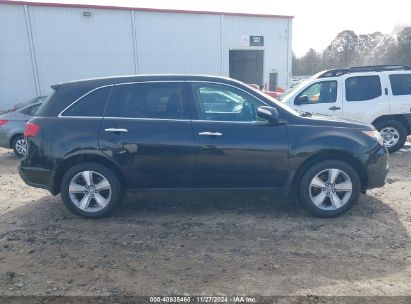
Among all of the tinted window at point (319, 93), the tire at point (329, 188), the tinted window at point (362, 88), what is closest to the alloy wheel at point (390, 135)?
the tinted window at point (362, 88)

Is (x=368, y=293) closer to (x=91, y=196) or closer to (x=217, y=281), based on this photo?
(x=217, y=281)

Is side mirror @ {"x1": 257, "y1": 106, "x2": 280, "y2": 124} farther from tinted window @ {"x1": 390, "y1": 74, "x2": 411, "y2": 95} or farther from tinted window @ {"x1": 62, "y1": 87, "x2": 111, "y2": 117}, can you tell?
tinted window @ {"x1": 390, "y1": 74, "x2": 411, "y2": 95}

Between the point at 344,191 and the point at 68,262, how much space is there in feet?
11.2

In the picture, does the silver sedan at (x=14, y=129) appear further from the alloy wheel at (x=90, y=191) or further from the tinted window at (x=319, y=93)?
the tinted window at (x=319, y=93)

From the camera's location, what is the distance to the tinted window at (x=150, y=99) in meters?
4.66

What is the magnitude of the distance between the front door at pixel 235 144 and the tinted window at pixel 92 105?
1.15 m

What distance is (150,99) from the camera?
15.4ft

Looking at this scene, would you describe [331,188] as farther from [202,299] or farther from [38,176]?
[38,176]

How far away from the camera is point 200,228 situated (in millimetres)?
4469

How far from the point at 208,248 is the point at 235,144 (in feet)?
4.36

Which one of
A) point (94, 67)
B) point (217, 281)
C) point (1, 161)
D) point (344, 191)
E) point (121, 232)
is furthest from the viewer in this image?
point (94, 67)

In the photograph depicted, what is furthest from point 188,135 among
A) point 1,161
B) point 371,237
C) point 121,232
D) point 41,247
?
point 1,161

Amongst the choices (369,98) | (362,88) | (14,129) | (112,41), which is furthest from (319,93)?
(112,41)

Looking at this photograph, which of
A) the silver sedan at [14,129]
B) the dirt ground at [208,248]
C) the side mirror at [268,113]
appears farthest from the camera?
the silver sedan at [14,129]
